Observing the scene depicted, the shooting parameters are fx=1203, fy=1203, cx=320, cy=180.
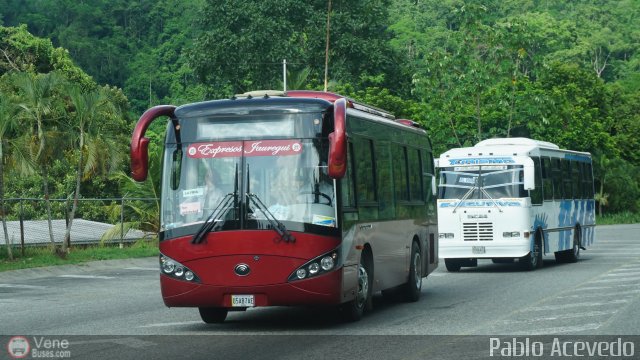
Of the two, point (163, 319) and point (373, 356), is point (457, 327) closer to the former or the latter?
point (373, 356)

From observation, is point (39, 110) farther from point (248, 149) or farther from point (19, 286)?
point (248, 149)

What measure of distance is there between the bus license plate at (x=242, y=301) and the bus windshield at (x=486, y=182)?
46.4 ft

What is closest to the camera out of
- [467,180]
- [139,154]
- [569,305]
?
[139,154]

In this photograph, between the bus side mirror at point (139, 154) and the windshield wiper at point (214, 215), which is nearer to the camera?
the bus side mirror at point (139, 154)

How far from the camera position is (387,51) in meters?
67.8

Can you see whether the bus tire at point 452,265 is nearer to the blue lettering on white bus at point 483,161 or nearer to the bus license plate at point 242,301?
the blue lettering on white bus at point 483,161

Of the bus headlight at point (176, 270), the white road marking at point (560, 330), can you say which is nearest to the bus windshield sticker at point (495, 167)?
the white road marking at point (560, 330)

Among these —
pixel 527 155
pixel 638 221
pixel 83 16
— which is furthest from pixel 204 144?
pixel 83 16

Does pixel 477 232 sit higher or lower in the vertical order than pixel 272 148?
lower

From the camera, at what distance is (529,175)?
89.8 ft

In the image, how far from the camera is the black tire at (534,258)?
27594 millimetres

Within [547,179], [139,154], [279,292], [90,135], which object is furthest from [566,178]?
[139,154]

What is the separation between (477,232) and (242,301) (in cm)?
1393

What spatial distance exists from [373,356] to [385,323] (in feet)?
11.6
